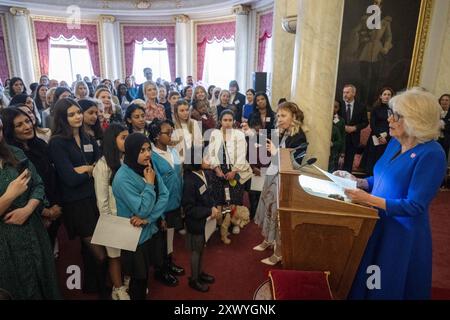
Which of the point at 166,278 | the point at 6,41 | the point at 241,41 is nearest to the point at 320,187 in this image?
the point at 166,278

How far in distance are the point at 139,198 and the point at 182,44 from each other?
38.0ft

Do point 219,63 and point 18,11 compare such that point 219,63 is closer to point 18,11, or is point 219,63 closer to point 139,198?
point 18,11

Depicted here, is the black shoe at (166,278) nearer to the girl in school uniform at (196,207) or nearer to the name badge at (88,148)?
the girl in school uniform at (196,207)

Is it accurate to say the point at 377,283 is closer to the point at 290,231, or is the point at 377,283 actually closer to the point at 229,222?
the point at 290,231

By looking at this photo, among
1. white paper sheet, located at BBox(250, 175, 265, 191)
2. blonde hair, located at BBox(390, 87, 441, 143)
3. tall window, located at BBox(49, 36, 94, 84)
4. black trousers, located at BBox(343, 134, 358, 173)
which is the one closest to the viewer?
blonde hair, located at BBox(390, 87, 441, 143)

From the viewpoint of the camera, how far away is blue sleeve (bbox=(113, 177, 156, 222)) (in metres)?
2.12

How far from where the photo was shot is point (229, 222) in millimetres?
3697

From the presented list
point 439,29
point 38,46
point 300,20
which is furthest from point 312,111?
point 38,46

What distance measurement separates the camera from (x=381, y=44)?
639cm

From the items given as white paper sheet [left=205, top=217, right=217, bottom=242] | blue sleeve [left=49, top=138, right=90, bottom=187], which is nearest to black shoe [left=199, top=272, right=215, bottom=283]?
white paper sheet [left=205, top=217, right=217, bottom=242]

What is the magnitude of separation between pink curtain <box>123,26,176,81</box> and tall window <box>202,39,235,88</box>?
5.62 ft

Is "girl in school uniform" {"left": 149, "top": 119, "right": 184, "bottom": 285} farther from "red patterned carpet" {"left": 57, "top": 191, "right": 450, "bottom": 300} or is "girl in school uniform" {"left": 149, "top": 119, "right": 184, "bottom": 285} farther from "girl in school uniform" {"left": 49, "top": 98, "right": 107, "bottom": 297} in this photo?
"girl in school uniform" {"left": 49, "top": 98, "right": 107, "bottom": 297}

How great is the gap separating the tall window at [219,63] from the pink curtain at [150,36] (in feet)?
5.62

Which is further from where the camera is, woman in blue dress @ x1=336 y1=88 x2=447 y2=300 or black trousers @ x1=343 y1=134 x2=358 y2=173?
black trousers @ x1=343 y1=134 x2=358 y2=173
